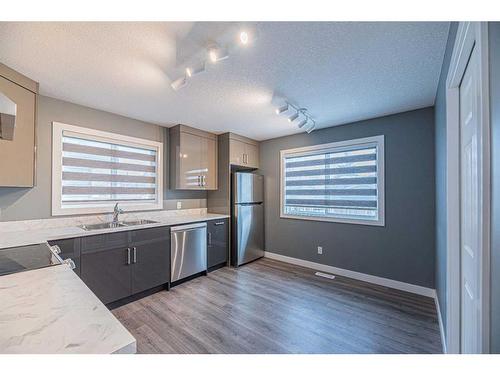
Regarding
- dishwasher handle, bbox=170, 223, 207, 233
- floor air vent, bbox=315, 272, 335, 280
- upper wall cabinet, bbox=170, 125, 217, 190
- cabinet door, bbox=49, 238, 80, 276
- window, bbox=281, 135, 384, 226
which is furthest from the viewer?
upper wall cabinet, bbox=170, 125, 217, 190

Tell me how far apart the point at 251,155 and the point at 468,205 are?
3.25 m

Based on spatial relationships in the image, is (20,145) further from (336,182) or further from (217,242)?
(336,182)

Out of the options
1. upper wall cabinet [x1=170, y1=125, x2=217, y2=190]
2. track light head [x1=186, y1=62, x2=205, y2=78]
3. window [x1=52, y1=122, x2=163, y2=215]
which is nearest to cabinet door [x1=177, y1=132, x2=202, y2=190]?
upper wall cabinet [x1=170, y1=125, x2=217, y2=190]

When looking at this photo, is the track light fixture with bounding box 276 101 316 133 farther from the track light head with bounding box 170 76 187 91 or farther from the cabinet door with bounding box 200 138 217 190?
the cabinet door with bounding box 200 138 217 190

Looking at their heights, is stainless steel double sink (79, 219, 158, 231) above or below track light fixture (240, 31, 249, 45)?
below

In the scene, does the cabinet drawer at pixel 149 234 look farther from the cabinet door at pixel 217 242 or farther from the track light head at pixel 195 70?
the track light head at pixel 195 70

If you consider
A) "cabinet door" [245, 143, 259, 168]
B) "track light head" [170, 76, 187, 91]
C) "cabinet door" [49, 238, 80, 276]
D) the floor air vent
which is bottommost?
the floor air vent

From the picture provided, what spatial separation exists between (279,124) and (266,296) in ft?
7.87

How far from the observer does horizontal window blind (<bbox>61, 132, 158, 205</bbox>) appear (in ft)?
8.33

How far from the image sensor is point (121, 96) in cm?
234

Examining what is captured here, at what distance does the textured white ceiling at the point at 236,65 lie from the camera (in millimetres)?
1388

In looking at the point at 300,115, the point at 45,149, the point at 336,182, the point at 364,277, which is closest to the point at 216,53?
the point at 300,115

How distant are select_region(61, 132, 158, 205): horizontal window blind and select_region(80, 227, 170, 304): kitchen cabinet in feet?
2.42
